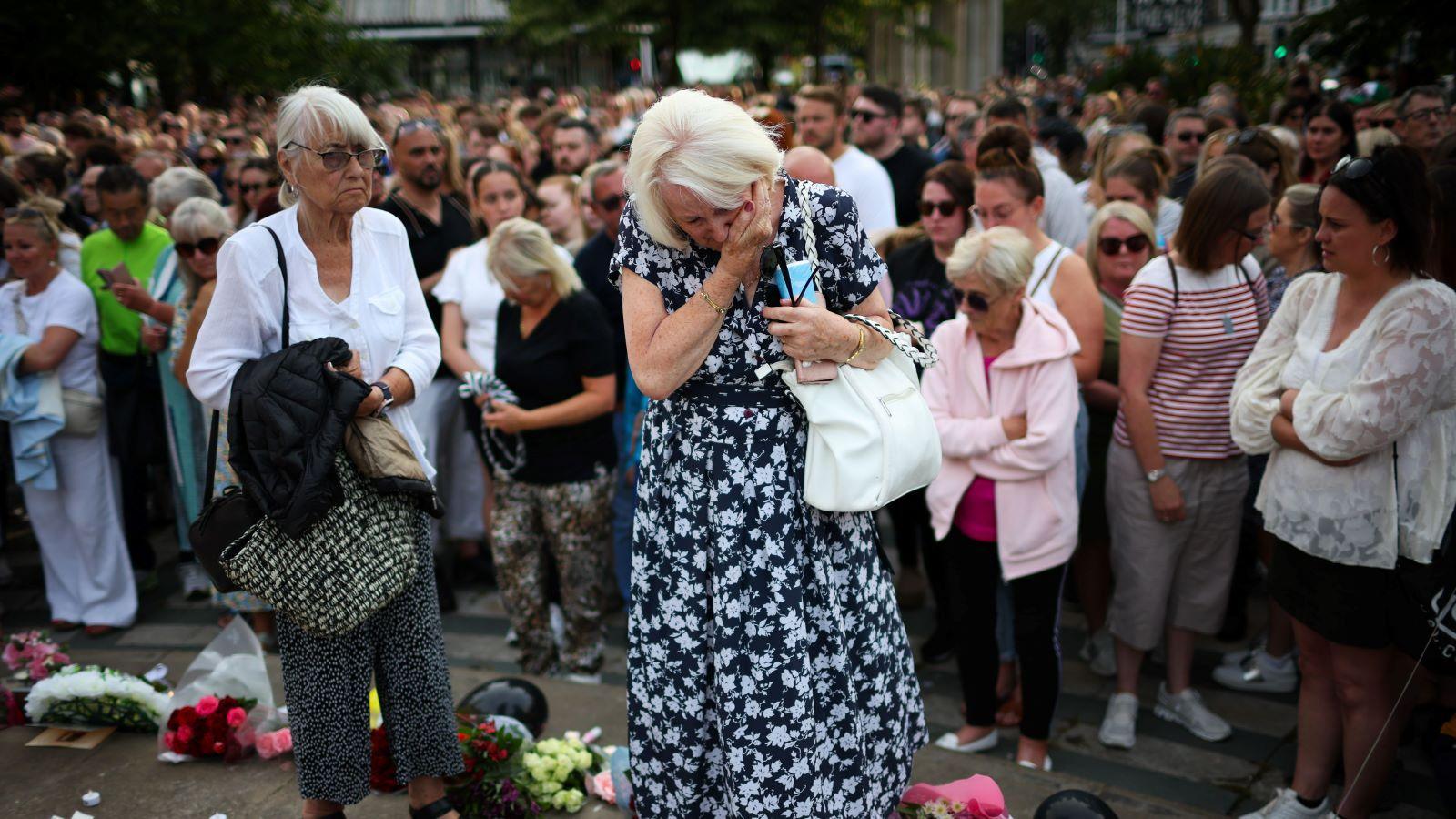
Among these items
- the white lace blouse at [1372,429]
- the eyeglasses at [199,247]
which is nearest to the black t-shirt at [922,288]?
the white lace blouse at [1372,429]

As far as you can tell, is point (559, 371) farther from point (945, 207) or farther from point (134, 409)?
point (134, 409)

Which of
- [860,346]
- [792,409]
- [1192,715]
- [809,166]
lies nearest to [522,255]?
[809,166]

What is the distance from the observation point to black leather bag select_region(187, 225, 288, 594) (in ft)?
9.07

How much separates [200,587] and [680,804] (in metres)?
4.19

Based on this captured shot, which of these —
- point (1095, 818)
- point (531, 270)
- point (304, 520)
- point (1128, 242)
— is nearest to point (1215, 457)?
point (1128, 242)

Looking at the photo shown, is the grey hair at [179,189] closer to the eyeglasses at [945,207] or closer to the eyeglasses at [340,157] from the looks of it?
the eyeglasses at [340,157]

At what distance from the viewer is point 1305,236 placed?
4.64m

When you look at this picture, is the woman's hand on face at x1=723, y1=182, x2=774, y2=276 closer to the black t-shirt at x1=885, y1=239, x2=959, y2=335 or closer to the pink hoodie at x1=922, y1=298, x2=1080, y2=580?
the pink hoodie at x1=922, y1=298, x2=1080, y2=580

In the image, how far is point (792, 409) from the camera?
2635 millimetres

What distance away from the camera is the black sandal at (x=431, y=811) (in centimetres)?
319

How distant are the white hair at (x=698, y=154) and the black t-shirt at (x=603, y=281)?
287 centimetres

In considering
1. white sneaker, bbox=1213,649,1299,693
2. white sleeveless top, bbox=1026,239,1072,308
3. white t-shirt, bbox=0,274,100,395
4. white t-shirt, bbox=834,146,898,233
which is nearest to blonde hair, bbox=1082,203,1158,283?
white sleeveless top, bbox=1026,239,1072,308

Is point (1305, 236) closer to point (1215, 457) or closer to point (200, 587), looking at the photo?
point (1215, 457)

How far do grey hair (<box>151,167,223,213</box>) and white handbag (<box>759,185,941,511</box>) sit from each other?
439 centimetres
